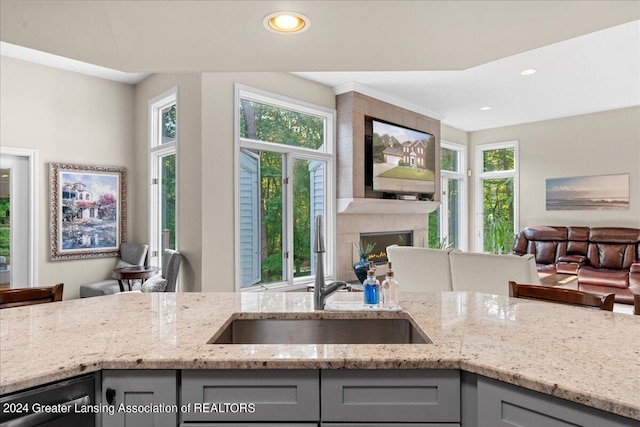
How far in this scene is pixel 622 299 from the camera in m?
4.38

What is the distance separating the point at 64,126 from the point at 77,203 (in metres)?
0.91

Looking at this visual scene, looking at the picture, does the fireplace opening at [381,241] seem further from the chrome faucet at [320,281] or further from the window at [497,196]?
the chrome faucet at [320,281]

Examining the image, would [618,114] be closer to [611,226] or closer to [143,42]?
[611,226]

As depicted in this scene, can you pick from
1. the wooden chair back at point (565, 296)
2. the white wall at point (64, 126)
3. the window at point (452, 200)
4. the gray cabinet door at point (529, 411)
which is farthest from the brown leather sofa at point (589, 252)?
the white wall at point (64, 126)

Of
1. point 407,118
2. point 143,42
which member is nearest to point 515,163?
point 407,118

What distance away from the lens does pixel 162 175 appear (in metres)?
4.67

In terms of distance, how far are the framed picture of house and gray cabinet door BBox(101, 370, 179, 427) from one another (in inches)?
167

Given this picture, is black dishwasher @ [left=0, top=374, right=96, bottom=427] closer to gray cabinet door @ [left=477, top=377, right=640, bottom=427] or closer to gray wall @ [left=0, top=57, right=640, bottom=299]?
gray cabinet door @ [left=477, top=377, right=640, bottom=427]

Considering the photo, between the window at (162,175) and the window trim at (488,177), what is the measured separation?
5.81 m

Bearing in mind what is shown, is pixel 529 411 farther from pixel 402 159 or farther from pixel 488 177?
pixel 488 177

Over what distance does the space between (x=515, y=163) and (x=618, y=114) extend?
1.65 m

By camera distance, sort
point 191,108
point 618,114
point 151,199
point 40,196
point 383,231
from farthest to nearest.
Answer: point 618,114 < point 383,231 < point 151,199 < point 40,196 < point 191,108

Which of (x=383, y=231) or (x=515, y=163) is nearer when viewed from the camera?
(x=383, y=231)

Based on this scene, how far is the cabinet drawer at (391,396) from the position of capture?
1029 millimetres
